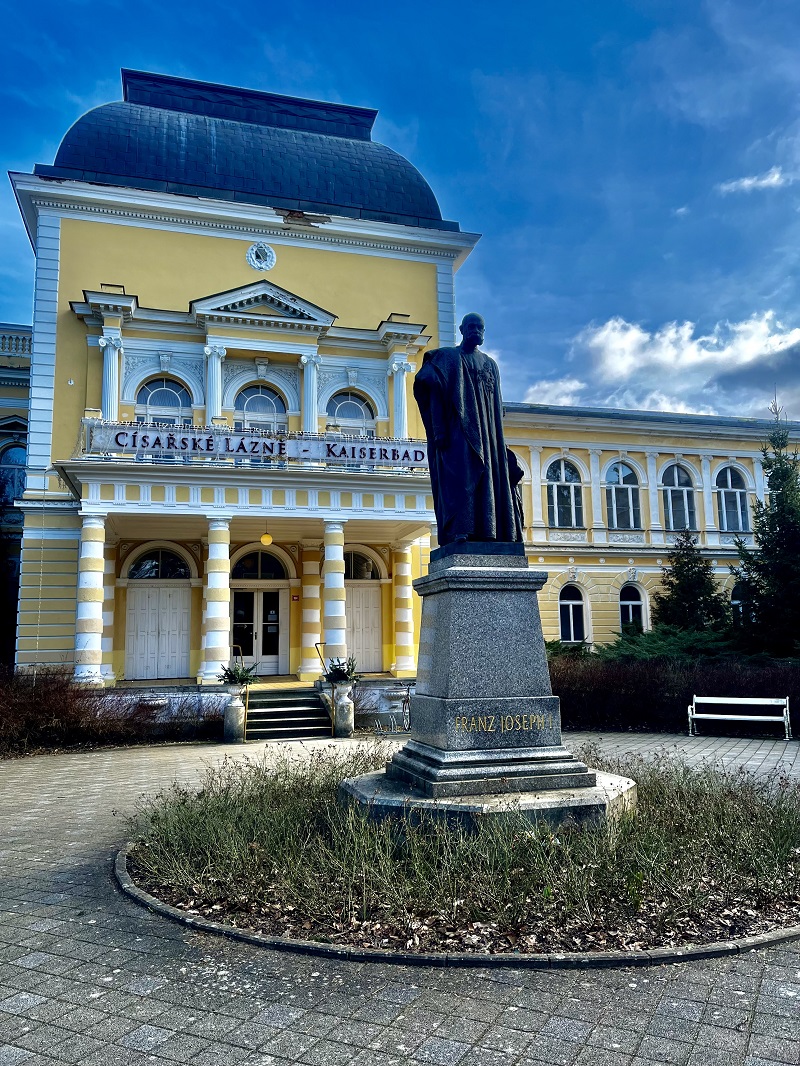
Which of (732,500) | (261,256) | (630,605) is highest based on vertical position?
(261,256)

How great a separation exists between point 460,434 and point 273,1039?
15.7ft

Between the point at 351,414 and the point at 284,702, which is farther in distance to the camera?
the point at 351,414

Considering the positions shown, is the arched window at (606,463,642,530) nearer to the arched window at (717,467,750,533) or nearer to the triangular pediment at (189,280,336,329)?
the arched window at (717,467,750,533)

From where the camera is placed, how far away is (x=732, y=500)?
107ft

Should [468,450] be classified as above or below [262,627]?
above

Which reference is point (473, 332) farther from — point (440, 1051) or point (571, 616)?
point (571, 616)

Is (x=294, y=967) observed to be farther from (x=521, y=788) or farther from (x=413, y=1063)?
(x=521, y=788)

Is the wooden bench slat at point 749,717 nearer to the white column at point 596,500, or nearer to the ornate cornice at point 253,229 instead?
the white column at point 596,500

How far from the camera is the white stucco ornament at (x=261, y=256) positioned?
23.4m

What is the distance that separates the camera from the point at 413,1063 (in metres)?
3.16

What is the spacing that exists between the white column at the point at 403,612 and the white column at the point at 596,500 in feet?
34.0

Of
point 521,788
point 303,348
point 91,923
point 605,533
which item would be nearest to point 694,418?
point 605,533

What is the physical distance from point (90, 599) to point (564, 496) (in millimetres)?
18688

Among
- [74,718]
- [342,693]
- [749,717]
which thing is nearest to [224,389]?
[342,693]
